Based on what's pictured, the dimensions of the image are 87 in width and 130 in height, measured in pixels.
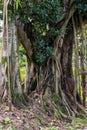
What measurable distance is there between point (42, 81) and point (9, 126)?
6.19 feet

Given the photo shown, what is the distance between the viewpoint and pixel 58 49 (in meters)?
5.39

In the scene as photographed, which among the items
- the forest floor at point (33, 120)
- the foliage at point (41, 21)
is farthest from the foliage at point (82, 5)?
the forest floor at point (33, 120)

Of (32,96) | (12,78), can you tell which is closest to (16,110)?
(12,78)

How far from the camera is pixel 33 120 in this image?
13.5ft

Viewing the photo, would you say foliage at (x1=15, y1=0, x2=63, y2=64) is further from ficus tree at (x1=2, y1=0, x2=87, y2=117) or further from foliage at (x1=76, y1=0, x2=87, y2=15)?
foliage at (x1=76, y1=0, x2=87, y2=15)

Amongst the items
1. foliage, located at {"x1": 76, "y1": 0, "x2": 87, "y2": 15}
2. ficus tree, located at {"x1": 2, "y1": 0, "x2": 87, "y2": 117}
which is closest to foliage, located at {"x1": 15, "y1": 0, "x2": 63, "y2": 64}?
ficus tree, located at {"x1": 2, "y1": 0, "x2": 87, "y2": 117}

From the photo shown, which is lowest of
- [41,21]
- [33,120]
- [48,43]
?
[33,120]

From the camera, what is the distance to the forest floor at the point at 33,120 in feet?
12.1

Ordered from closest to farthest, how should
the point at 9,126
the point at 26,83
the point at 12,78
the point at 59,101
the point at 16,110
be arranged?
the point at 9,126
the point at 16,110
the point at 12,78
the point at 59,101
the point at 26,83

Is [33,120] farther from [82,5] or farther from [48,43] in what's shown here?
[82,5]

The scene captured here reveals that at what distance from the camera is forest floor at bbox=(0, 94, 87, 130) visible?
3678 mm

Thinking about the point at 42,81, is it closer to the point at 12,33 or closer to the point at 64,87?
the point at 64,87

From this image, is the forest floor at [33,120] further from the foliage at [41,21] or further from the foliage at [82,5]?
the foliage at [82,5]

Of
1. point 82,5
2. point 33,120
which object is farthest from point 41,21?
point 33,120
